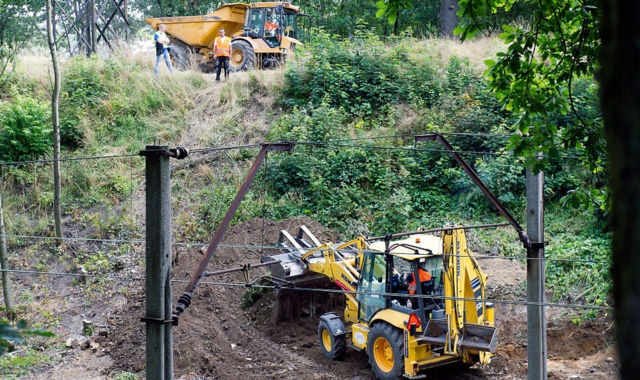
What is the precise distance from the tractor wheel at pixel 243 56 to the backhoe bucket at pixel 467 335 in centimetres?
1563

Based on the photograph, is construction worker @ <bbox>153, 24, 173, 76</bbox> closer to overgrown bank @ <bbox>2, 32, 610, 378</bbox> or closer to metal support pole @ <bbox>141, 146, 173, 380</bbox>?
overgrown bank @ <bbox>2, 32, 610, 378</bbox>

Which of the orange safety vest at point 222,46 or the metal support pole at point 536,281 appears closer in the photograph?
the metal support pole at point 536,281

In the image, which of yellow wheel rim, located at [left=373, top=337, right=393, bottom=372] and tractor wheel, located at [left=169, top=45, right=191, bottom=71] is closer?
yellow wheel rim, located at [left=373, top=337, right=393, bottom=372]

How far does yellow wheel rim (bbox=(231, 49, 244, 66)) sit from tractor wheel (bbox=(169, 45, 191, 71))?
7.10 ft

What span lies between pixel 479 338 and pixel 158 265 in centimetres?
499

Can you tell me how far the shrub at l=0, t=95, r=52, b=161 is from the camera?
52.6ft

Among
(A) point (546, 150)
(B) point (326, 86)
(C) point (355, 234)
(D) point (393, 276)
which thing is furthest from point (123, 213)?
A: (A) point (546, 150)

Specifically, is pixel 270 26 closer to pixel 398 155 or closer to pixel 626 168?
pixel 398 155

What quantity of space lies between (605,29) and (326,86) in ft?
57.0

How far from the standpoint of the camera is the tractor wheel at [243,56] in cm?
2189

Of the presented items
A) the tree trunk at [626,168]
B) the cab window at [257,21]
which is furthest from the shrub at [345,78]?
the tree trunk at [626,168]

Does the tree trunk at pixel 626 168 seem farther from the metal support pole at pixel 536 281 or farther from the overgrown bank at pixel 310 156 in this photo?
the overgrown bank at pixel 310 156

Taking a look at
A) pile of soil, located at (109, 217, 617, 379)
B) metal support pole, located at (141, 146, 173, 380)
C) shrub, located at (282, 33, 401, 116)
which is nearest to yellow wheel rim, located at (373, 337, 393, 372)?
pile of soil, located at (109, 217, 617, 379)

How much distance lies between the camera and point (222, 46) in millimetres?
19516
